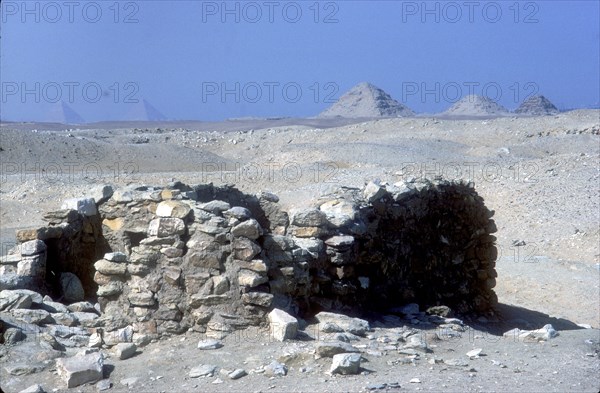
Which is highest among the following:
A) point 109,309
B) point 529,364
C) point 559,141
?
point 559,141

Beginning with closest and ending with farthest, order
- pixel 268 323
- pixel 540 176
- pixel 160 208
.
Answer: pixel 268 323, pixel 160 208, pixel 540 176

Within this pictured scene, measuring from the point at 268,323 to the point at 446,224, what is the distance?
4845 millimetres

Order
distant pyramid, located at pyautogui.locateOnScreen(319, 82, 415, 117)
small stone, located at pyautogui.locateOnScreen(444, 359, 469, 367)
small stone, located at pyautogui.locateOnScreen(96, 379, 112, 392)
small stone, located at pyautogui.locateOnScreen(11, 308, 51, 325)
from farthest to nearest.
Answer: distant pyramid, located at pyautogui.locateOnScreen(319, 82, 415, 117) < small stone, located at pyautogui.locateOnScreen(11, 308, 51, 325) < small stone, located at pyautogui.locateOnScreen(444, 359, 469, 367) < small stone, located at pyautogui.locateOnScreen(96, 379, 112, 392)

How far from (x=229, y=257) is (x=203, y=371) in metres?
1.33

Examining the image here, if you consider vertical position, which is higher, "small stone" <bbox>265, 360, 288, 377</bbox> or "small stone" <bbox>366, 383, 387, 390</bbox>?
"small stone" <bbox>265, 360, 288, 377</bbox>

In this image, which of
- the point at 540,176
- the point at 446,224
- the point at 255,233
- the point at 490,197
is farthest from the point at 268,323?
the point at 540,176

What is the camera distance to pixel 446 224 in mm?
11211

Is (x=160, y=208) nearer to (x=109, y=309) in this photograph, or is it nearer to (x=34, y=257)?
(x=109, y=309)

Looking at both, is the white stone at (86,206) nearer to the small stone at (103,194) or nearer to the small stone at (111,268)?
the small stone at (103,194)

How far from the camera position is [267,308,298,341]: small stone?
677 centimetres

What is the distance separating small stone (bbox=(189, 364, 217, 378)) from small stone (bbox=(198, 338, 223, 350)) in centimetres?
40
